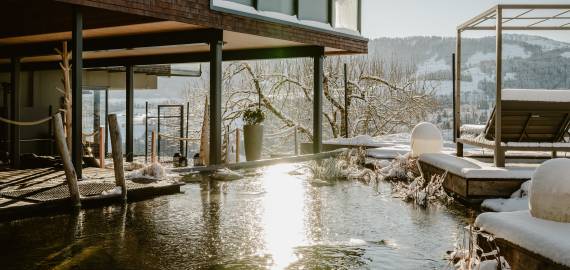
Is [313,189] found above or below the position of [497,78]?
below

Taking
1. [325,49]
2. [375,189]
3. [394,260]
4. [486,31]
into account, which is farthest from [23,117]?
[394,260]

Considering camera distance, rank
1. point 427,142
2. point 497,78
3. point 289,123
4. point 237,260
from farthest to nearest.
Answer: point 289,123 → point 427,142 → point 497,78 → point 237,260

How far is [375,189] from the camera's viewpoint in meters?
10.4

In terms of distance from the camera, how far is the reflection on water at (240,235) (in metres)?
5.21

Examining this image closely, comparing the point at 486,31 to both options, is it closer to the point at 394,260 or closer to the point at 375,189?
the point at 375,189

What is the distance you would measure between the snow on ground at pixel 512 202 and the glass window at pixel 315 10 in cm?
879

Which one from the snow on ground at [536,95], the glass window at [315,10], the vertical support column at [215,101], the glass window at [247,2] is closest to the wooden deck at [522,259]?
the snow on ground at [536,95]

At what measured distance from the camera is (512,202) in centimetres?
790

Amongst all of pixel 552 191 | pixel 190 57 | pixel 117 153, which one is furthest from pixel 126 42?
pixel 552 191

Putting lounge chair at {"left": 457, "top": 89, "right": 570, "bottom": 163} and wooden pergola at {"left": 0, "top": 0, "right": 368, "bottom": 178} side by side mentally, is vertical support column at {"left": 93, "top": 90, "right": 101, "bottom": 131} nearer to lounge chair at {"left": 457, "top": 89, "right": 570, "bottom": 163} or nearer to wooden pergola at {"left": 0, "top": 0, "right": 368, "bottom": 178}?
wooden pergola at {"left": 0, "top": 0, "right": 368, "bottom": 178}

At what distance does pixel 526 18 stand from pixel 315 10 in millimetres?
7112

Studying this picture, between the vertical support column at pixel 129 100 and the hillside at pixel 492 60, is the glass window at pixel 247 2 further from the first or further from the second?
the hillside at pixel 492 60

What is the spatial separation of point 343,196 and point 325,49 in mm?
9357

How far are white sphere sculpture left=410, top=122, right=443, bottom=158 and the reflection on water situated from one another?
10.4ft
